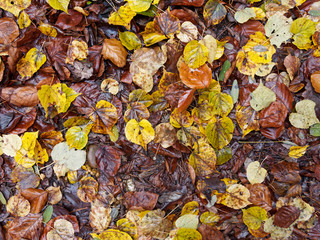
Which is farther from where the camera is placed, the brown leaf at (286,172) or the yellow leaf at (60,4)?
the brown leaf at (286,172)

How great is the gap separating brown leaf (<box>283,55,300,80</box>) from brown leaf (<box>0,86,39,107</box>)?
1102 mm

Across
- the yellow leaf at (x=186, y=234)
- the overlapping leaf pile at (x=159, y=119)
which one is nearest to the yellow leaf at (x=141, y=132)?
the overlapping leaf pile at (x=159, y=119)

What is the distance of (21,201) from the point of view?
1.04 metres

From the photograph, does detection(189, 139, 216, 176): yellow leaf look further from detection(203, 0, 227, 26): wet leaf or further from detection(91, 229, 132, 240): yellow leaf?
detection(203, 0, 227, 26): wet leaf

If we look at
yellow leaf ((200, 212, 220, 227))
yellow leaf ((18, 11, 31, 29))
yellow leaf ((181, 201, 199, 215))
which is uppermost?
yellow leaf ((18, 11, 31, 29))

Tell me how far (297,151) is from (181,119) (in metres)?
0.54

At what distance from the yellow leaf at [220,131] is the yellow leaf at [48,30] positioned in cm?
77

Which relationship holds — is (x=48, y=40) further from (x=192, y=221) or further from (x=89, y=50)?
(x=192, y=221)

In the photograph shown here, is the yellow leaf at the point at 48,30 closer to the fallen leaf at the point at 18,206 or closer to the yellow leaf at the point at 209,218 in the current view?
the fallen leaf at the point at 18,206

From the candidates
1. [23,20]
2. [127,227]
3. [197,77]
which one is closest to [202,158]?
[197,77]

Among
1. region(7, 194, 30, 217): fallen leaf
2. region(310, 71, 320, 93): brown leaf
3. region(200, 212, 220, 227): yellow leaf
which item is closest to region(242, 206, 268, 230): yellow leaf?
region(200, 212, 220, 227): yellow leaf

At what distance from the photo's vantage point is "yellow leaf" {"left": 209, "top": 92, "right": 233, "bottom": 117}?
1.04 meters

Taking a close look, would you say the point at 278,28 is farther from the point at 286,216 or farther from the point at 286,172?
the point at 286,216

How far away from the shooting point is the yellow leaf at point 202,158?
3.41 feet
